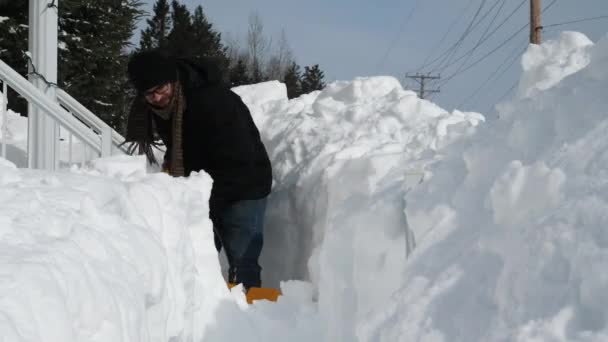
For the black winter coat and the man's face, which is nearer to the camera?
the man's face

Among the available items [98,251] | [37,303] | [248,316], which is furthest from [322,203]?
[37,303]

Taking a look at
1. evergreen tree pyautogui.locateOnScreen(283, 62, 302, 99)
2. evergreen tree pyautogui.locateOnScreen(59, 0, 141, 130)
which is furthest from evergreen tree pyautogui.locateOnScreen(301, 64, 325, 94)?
evergreen tree pyautogui.locateOnScreen(59, 0, 141, 130)

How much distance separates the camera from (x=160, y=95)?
11.4ft

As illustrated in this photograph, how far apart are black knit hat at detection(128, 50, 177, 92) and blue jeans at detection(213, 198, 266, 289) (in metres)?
0.83

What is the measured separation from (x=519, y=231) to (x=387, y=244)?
917 mm

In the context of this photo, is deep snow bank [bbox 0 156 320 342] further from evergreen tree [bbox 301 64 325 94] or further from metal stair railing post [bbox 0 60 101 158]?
evergreen tree [bbox 301 64 325 94]

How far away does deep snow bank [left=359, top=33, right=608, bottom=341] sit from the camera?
5.44 ft

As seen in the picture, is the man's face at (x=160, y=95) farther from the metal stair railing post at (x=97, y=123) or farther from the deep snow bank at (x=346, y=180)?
the deep snow bank at (x=346, y=180)

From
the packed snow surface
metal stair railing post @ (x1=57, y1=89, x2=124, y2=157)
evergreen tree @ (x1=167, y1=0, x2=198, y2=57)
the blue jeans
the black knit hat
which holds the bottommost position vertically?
the blue jeans

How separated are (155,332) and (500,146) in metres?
1.43

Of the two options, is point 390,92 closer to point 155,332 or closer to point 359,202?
point 359,202

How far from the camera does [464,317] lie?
1.89m

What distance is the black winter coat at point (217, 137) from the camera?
3.56 metres

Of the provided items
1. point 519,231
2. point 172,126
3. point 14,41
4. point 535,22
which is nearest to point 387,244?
point 519,231
